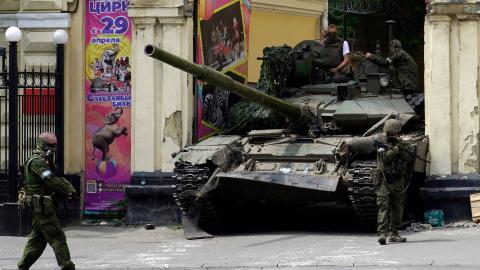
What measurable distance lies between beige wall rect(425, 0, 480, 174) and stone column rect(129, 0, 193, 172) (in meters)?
3.62

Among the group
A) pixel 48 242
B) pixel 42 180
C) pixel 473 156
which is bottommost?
pixel 48 242

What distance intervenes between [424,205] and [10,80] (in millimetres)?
5996

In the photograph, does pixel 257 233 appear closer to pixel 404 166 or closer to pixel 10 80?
pixel 404 166

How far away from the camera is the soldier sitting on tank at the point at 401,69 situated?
18156mm

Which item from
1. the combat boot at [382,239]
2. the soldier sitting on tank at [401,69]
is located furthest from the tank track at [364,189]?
the soldier sitting on tank at [401,69]

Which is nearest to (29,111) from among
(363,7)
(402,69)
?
(402,69)

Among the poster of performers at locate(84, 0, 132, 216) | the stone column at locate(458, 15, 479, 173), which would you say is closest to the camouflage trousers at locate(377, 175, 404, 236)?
the stone column at locate(458, 15, 479, 173)

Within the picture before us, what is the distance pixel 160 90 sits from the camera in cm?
1808

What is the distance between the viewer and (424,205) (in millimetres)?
16828

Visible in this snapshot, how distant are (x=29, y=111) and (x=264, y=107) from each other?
3579mm

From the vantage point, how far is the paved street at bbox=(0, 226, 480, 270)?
1271cm

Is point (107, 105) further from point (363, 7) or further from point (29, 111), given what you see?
point (363, 7)

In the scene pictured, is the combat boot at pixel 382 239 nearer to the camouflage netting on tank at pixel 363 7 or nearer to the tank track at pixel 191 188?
the tank track at pixel 191 188

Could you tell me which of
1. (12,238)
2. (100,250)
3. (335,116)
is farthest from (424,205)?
(12,238)
